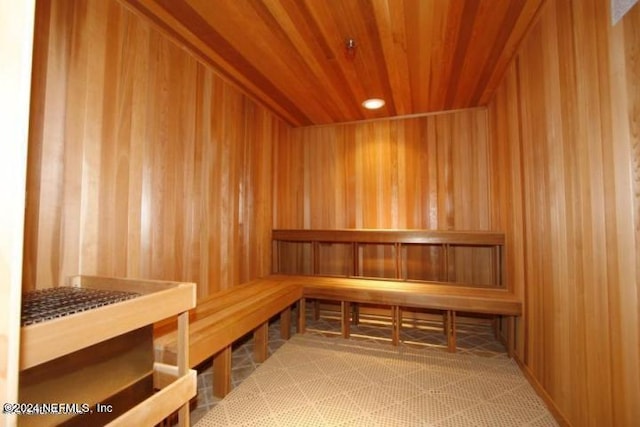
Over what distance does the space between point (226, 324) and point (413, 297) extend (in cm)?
153

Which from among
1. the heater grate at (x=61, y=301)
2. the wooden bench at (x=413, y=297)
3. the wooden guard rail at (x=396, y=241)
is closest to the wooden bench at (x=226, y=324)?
the wooden bench at (x=413, y=297)

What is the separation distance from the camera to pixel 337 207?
3.51 metres

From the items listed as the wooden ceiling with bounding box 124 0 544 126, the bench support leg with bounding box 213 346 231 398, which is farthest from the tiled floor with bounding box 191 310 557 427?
the wooden ceiling with bounding box 124 0 544 126

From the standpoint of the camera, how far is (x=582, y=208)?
1.31m

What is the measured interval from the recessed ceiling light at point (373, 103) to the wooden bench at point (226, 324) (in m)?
1.93

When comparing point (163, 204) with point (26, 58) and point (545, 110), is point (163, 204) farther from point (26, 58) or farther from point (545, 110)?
point (545, 110)

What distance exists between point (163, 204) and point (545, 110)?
2.37 m

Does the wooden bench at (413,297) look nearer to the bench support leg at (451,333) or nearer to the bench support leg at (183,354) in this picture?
the bench support leg at (451,333)

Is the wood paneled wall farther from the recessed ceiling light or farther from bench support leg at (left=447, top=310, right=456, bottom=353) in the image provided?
bench support leg at (left=447, top=310, right=456, bottom=353)

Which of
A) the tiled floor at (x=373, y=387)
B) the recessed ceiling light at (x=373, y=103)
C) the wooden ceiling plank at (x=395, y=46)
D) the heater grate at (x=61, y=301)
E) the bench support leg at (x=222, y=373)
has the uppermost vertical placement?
the recessed ceiling light at (x=373, y=103)

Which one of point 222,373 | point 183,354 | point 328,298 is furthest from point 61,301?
point 328,298

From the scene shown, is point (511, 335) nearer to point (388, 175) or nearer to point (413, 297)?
point (413, 297)

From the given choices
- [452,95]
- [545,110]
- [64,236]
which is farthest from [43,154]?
[452,95]

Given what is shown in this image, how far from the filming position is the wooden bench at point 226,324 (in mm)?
1485
